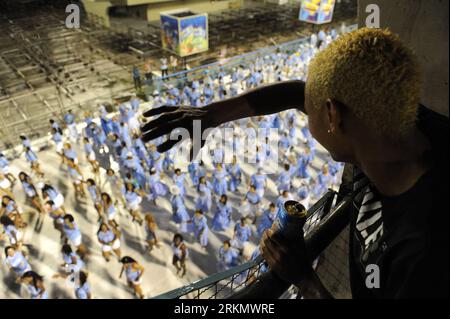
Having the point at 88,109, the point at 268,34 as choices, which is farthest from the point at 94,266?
the point at 268,34

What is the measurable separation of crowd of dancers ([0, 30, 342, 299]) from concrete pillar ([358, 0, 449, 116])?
420cm

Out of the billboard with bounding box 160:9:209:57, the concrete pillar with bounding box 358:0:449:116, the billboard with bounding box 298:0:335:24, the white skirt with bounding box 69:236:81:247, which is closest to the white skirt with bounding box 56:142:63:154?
the white skirt with bounding box 69:236:81:247

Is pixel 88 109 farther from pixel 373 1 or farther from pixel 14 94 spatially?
pixel 373 1

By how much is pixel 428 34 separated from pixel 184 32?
13.0 meters

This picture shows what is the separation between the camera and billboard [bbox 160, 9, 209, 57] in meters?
13.2

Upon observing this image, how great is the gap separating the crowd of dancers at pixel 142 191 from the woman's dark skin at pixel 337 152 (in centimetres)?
408

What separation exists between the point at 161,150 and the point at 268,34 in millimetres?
20750

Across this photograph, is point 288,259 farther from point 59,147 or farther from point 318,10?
point 318,10

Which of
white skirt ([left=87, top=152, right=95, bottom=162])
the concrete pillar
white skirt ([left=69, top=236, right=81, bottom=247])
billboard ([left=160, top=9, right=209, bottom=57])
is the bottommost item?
white skirt ([left=69, top=236, right=81, bottom=247])

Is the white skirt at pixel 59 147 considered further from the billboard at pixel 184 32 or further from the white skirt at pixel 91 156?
the billboard at pixel 184 32

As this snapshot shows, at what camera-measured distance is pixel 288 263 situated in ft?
3.45

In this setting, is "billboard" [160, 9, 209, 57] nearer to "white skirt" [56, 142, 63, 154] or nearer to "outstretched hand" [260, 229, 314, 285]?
"white skirt" [56, 142, 63, 154]

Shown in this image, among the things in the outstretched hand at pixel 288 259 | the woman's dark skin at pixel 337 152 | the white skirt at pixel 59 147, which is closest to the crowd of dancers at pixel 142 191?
the white skirt at pixel 59 147

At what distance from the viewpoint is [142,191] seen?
7203 mm
